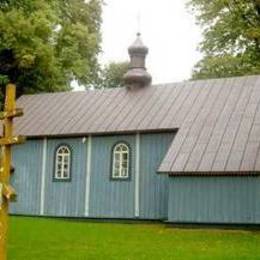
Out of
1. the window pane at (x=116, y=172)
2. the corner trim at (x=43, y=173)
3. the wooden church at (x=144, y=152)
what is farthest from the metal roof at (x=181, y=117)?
the window pane at (x=116, y=172)

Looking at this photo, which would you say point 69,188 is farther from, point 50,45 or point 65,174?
point 50,45

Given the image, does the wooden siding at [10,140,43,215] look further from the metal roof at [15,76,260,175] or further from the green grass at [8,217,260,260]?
the green grass at [8,217,260,260]

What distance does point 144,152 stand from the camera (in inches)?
941

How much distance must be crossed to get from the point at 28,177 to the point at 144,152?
5.48 m

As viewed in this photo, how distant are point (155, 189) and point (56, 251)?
10521 millimetres

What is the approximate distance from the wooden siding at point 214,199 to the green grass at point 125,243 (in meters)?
0.62

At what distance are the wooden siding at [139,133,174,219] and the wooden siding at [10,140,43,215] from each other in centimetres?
487

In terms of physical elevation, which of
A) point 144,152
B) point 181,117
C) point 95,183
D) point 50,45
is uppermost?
point 50,45

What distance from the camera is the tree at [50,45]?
32438 mm

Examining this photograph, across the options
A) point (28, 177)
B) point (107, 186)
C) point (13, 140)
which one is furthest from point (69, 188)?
point (13, 140)

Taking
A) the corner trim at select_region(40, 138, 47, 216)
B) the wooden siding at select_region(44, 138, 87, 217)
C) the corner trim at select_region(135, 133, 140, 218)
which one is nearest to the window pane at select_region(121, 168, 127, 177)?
the corner trim at select_region(135, 133, 140, 218)

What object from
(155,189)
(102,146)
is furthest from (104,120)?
(155,189)

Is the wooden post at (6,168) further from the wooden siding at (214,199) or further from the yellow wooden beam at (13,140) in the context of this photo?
the wooden siding at (214,199)

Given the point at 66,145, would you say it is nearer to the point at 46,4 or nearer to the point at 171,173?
the point at 171,173
